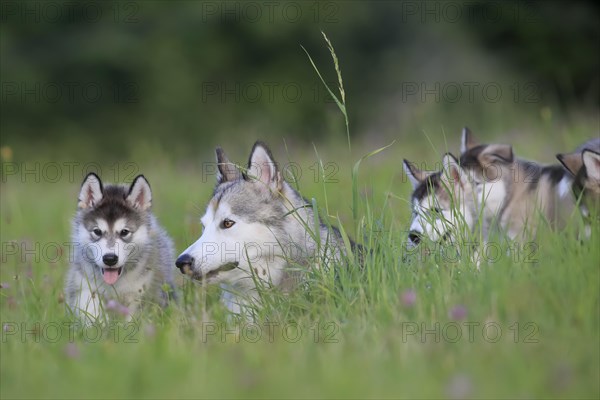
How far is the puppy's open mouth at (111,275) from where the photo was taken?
6.59 meters

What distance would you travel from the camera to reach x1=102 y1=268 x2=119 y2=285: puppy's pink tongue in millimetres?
6594

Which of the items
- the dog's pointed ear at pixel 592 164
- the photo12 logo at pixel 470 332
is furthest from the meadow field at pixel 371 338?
the dog's pointed ear at pixel 592 164

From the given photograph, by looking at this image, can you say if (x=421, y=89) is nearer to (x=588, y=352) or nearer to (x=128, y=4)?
(x=128, y=4)

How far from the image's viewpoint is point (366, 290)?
5.08 m

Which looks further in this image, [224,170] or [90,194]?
[90,194]

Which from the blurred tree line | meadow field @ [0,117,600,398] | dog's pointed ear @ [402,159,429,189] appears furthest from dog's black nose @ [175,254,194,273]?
the blurred tree line

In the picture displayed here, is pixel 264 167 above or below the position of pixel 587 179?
above

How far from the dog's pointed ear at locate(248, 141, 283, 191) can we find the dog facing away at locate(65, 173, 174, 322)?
1.11 metres

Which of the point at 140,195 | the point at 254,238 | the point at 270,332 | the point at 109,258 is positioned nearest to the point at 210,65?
the point at 140,195

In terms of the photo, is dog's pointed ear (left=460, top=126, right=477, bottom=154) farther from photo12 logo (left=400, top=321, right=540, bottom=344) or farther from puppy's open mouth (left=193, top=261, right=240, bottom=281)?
photo12 logo (left=400, top=321, right=540, bottom=344)

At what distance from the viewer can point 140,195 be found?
23.3 feet

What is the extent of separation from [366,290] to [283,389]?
4.79 feet

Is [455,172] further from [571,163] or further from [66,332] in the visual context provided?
[66,332]

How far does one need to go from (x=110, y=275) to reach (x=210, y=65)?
17.9 meters
